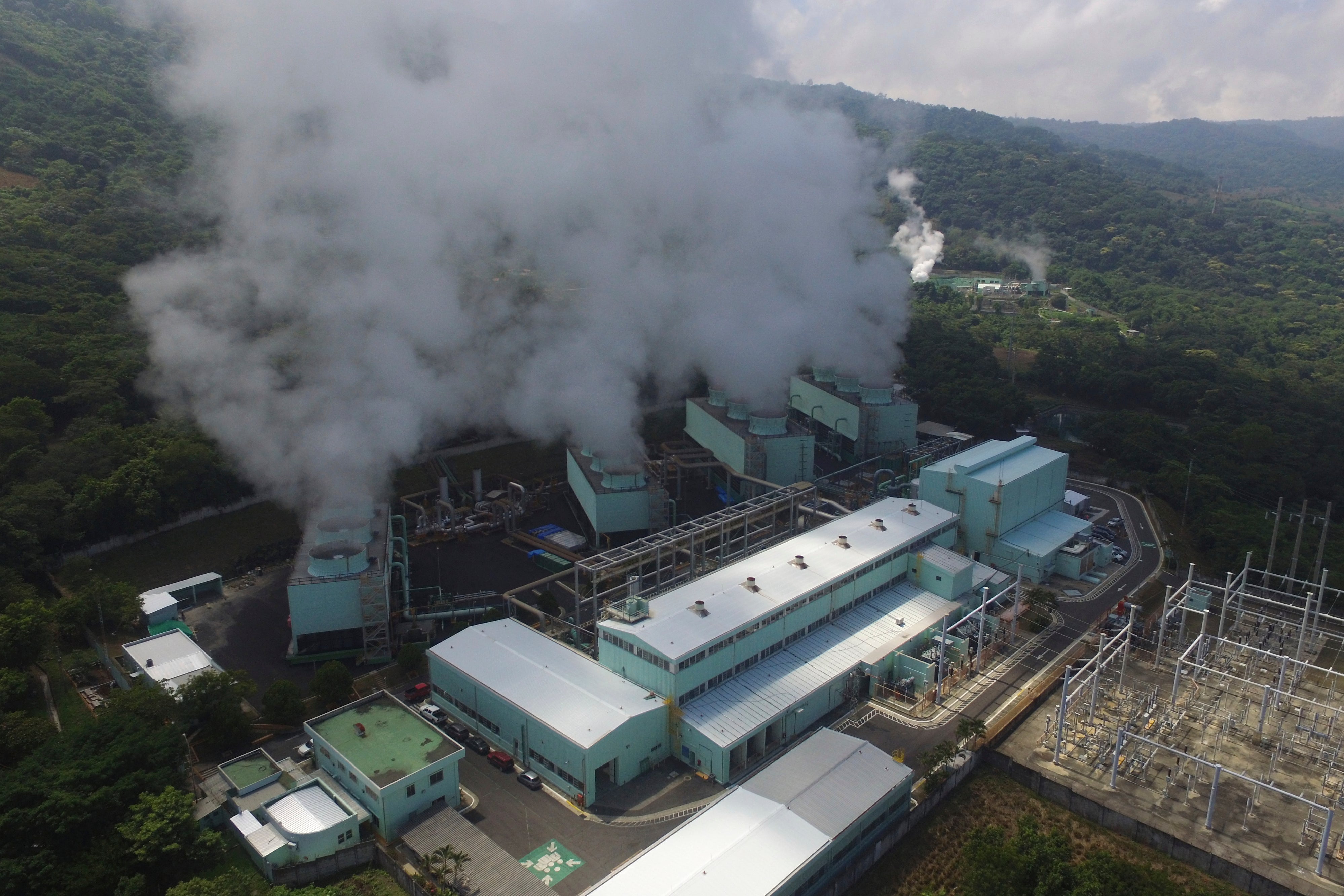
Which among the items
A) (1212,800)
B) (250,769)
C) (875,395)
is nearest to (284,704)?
(250,769)

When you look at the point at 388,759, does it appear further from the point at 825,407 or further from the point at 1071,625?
the point at 825,407

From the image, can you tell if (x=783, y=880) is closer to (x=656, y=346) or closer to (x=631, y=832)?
(x=631, y=832)

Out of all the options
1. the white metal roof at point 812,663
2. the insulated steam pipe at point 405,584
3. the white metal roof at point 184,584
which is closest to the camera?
the white metal roof at point 812,663

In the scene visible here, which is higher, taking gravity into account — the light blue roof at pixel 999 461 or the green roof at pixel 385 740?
the light blue roof at pixel 999 461

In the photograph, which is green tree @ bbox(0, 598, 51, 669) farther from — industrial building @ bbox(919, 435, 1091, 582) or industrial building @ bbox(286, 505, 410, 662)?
industrial building @ bbox(919, 435, 1091, 582)

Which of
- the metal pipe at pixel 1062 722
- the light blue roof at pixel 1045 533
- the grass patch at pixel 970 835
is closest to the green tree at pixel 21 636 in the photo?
the grass patch at pixel 970 835

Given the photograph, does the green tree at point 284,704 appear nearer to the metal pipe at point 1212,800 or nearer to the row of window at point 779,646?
the row of window at point 779,646

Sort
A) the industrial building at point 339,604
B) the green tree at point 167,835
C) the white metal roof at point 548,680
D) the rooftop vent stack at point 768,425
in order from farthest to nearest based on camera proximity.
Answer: the rooftop vent stack at point 768,425 < the industrial building at point 339,604 < the white metal roof at point 548,680 < the green tree at point 167,835

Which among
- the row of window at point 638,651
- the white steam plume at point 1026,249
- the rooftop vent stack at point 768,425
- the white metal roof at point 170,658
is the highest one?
the white steam plume at point 1026,249
